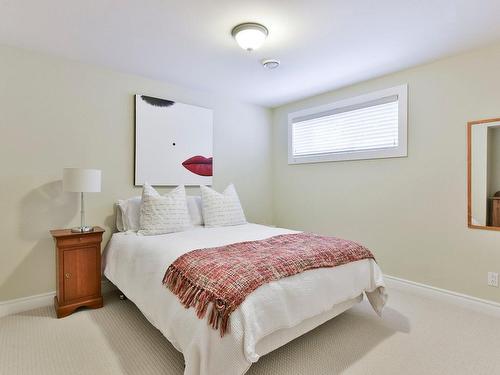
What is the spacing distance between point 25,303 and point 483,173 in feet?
14.2

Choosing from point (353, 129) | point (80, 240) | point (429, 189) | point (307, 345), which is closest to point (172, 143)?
point (80, 240)

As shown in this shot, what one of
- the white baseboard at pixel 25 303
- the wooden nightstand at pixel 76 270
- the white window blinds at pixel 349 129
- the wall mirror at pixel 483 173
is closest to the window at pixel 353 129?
the white window blinds at pixel 349 129

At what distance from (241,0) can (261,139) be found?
8.74 feet

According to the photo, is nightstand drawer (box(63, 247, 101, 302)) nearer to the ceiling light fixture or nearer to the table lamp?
the table lamp

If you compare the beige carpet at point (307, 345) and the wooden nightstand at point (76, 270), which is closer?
the beige carpet at point (307, 345)

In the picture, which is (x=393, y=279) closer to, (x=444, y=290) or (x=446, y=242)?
(x=444, y=290)

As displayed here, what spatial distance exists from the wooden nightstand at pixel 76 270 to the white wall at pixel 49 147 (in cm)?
27

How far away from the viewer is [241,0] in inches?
74.0

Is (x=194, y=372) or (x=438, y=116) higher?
(x=438, y=116)

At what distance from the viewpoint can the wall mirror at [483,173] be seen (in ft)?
8.24

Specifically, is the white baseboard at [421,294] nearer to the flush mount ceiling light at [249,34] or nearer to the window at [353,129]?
the window at [353,129]

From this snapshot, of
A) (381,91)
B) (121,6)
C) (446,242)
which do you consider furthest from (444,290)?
(121,6)

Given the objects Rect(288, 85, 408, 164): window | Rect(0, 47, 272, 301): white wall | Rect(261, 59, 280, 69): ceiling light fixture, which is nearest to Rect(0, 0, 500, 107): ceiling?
Rect(261, 59, 280, 69): ceiling light fixture

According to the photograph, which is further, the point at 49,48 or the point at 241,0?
the point at 49,48
